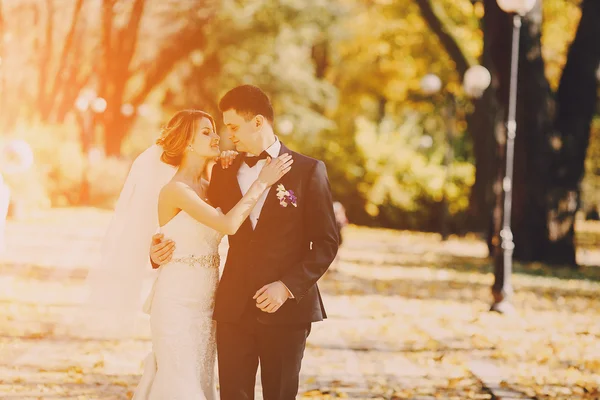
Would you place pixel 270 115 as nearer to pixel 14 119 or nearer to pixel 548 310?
pixel 548 310

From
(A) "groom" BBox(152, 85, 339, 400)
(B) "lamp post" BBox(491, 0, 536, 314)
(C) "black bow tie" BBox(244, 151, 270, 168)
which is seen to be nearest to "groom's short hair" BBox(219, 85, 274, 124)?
(A) "groom" BBox(152, 85, 339, 400)

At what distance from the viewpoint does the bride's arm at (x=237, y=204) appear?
16.8 ft

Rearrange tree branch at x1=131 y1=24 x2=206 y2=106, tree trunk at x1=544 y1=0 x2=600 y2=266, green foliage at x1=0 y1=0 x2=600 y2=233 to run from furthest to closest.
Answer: tree branch at x1=131 y1=24 x2=206 y2=106, green foliage at x1=0 y1=0 x2=600 y2=233, tree trunk at x1=544 y1=0 x2=600 y2=266

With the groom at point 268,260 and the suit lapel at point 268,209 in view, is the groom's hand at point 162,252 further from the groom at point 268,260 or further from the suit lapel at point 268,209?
the suit lapel at point 268,209

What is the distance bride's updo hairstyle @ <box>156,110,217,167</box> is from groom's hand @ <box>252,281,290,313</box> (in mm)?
977

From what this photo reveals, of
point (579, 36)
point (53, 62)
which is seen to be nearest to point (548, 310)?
point (579, 36)

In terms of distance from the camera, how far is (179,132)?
5543mm

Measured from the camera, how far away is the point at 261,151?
208 inches

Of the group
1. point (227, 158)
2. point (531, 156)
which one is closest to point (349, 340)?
point (227, 158)

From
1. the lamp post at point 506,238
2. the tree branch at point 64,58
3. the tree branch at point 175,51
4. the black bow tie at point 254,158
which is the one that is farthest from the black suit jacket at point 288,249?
the tree branch at point 175,51

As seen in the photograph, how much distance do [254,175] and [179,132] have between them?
0.52 m

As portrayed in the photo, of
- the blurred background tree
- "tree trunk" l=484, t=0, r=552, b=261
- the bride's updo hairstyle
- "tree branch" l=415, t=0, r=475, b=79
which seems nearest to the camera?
the bride's updo hairstyle

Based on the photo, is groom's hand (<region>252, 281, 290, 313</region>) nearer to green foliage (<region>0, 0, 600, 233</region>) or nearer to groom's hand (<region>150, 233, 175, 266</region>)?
groom's hand (<region>150, 233, 175, 266</region>)

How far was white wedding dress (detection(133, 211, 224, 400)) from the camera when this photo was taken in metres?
5.55
